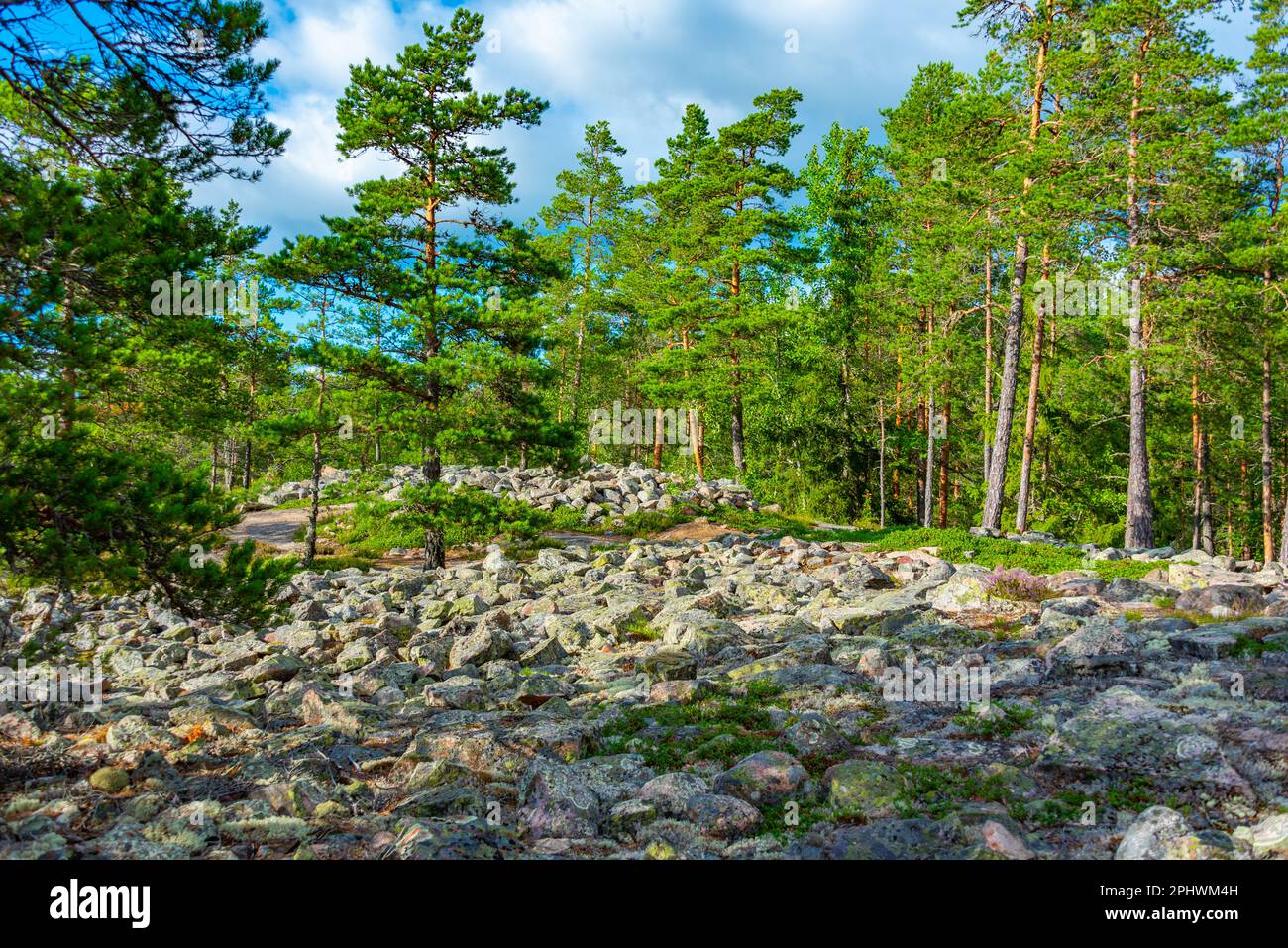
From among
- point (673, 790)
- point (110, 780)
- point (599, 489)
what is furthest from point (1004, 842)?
point (599, 489)

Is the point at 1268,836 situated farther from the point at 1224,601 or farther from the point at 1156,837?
the point at 1224,601

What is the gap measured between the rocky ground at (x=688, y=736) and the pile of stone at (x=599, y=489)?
43.9 feet

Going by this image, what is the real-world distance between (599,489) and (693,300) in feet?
30.5

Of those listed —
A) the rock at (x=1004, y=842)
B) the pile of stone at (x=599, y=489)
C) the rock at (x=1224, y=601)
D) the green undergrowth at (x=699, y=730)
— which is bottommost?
the green undergrowth at (x=699, y=730)

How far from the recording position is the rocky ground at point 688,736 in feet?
14.8

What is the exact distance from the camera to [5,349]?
480 centimetres

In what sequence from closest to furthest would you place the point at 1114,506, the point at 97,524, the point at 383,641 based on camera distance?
the point at 97,524
the point at 383,641
the point at 1114,506

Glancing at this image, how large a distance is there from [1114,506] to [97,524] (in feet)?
117

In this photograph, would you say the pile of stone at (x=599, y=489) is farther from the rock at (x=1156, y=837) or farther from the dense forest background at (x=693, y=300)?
the rock at (x=1156, y=837)

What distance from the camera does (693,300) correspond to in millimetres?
30703

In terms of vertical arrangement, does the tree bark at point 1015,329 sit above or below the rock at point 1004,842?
above

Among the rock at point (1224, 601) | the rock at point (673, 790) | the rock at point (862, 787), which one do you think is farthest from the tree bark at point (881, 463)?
the rock at point (673, 790)
